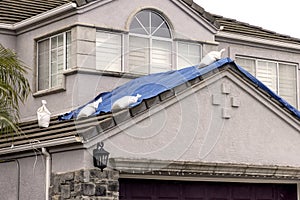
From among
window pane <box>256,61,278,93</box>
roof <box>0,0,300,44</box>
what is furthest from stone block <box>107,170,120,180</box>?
window pane <box>256,61,278,93</box>

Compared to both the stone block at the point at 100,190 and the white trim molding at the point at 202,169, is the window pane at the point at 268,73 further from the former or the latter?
the stone block at the point at 100,190

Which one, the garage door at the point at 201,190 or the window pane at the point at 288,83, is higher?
the window pane at the point at 288,83

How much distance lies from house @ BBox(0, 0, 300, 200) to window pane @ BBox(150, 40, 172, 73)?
31 mm

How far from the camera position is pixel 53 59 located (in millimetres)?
21578

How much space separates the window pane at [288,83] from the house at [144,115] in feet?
5.27

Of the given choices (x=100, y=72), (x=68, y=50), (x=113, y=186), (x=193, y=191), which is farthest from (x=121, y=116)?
(x=68, y=50)

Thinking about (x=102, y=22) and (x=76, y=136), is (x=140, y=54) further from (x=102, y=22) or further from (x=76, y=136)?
(x=76, y=136)

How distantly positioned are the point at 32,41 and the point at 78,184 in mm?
6329

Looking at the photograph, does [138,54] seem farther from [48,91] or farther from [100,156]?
[100,156]

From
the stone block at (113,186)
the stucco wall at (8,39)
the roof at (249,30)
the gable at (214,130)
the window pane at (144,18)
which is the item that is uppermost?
the roof at (249,30)

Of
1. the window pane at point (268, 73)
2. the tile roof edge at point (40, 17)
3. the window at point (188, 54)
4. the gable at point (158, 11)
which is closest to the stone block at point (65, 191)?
the gable at point (158, 11)

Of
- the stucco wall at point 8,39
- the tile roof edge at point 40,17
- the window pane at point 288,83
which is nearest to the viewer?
the tile roof edge at point 40,17

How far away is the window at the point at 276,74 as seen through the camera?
24617mm

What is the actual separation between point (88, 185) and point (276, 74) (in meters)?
9.89
